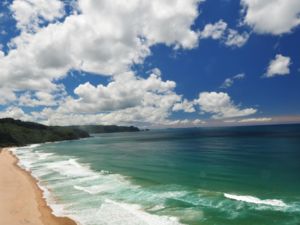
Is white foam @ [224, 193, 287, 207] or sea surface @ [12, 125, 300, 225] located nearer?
sea surface @ [12, 125, 300, 225]

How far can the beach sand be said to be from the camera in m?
25.3

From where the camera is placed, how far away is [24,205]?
30.6 m

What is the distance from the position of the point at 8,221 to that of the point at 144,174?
23.8 meters

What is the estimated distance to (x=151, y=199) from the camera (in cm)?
3053

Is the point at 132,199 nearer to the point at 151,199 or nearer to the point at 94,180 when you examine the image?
the point at 151,199

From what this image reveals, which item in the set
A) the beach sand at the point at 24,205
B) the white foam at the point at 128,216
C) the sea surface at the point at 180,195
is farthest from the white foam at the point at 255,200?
the beach sand at the point at 24,205

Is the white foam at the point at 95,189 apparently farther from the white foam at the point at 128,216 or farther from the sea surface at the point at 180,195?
the white foam at the point at 128,216

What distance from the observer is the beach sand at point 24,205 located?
2527 centimetres

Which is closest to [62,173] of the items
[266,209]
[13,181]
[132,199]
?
[13,181]

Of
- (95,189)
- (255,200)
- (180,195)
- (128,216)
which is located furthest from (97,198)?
(255,200)

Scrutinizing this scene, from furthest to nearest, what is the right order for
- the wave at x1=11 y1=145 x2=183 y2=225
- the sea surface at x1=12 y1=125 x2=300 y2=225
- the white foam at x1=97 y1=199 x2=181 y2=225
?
the wave at x1=11 y1=145 x2=183 y2=225, the sea surface at x1=12 y1=125 x2=300 y2=225, the white foam at x1=97 y1=199 x2=181 y2=225

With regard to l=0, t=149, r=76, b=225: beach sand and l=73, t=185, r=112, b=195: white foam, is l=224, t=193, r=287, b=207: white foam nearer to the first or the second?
l=73, t=185, r=112, b=195: white foam

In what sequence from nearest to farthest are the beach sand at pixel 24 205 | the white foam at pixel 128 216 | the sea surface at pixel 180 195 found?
the white foam at pixel 128 216, the sea surface at pixel 180 195, the beach sand at pixel 24 205

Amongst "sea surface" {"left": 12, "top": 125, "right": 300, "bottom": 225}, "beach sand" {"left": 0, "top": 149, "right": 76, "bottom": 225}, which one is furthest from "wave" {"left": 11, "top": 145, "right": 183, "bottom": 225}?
"beach sand" {"left": 0, "top": 149, "right": 76, "bottom": 225}
